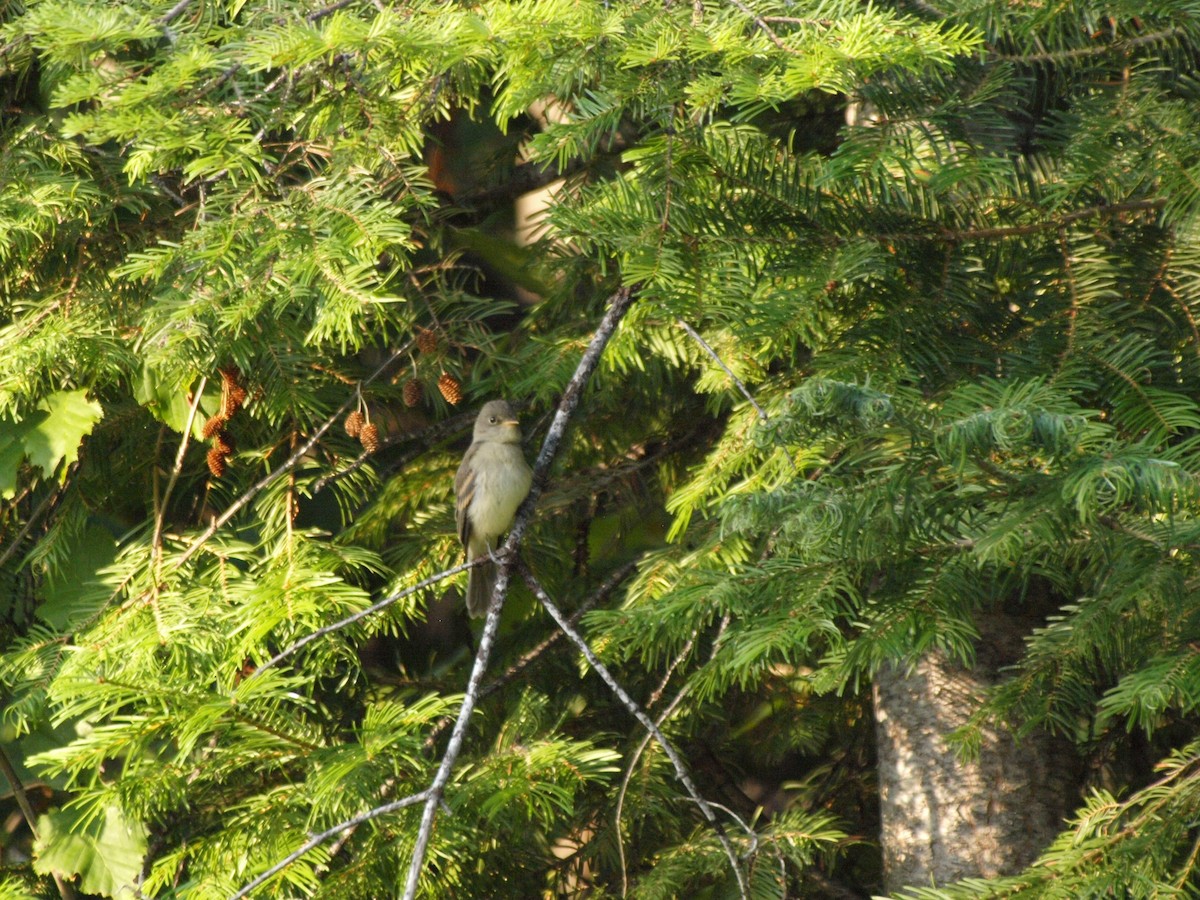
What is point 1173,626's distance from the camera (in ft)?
6.59

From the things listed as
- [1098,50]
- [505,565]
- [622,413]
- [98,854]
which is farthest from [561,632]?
[1098,50]

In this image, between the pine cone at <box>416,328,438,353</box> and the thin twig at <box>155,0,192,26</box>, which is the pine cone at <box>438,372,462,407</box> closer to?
the pine cone at <box>416,328,438,353</box>

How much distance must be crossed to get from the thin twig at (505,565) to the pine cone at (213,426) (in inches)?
38.8

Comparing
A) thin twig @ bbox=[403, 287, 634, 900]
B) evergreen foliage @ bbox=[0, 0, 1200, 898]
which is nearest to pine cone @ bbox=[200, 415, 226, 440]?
evergreen foliage @ bbox=[0, 0, 1200, 898]

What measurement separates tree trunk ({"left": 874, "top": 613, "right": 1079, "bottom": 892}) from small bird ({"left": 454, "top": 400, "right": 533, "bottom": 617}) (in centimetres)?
152

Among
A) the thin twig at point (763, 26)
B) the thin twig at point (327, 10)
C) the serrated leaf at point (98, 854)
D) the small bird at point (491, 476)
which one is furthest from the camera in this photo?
the small bird at point (491, 476)

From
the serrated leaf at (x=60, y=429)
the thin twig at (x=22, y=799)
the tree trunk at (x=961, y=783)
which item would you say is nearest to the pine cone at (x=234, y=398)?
the serrated leaf at (x=60, y=429)

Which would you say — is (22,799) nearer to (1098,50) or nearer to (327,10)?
(327,10)

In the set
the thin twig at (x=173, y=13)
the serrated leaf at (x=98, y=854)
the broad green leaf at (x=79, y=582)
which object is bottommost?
the serrated leaf at (x=98, y=854)

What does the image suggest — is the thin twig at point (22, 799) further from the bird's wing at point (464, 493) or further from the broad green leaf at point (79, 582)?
the bird's wing at point (464, 493)

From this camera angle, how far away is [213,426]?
350cm

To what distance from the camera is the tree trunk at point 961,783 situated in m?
3.14

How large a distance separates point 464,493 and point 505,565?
1048 mm

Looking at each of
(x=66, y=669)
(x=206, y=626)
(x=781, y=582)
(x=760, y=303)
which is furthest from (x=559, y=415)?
(x=66, y=669)
